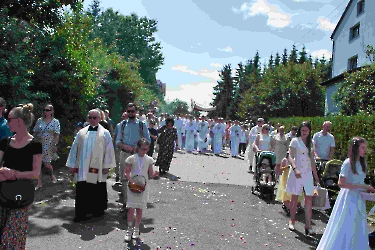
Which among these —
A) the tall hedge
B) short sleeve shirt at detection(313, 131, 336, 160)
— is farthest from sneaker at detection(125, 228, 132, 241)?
the tall hedge

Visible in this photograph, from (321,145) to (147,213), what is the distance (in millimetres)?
4418

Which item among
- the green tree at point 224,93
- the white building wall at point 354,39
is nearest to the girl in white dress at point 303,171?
the white building wall at point 354,39

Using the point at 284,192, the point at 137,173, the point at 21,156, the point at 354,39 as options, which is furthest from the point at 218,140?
the point at 21,156

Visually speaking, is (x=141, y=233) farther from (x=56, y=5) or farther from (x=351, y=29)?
(x=351, y=29)

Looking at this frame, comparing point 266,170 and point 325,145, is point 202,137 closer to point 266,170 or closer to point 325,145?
point 266,170

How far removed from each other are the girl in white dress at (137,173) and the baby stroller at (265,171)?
4.19 m

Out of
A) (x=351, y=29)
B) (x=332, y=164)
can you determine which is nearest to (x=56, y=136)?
(x=332, y=164)

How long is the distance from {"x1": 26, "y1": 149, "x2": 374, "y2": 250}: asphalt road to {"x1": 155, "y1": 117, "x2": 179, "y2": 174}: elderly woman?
2.52 metres

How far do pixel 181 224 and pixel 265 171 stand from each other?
3.50 metres

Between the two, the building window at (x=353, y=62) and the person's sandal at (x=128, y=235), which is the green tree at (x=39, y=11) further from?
the building window at (x=353, y=62)

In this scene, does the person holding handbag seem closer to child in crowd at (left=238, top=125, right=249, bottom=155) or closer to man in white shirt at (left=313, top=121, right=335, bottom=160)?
man in white shirt at (left=313, top=121, right=335, bottom=160)

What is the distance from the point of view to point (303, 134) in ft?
22.2

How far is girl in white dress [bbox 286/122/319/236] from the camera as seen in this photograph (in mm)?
6500

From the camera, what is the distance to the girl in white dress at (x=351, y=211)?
185 inches
